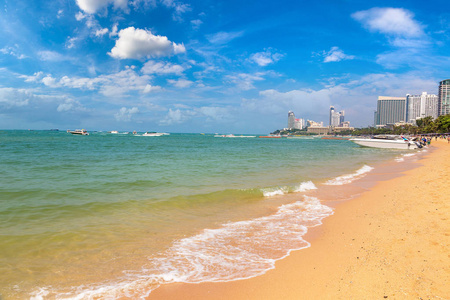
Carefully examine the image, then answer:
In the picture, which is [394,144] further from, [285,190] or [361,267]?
[361,267]

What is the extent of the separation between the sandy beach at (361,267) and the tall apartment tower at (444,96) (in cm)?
21932

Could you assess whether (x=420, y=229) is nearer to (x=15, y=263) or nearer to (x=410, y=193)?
(x=410, y=193)

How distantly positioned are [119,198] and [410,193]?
12547 mm

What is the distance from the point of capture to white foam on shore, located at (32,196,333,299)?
→ 4.27 meters

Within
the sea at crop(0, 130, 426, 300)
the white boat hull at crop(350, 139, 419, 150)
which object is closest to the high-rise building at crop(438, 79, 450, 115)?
the white boat hull at crop(350, 139, 419, 150)

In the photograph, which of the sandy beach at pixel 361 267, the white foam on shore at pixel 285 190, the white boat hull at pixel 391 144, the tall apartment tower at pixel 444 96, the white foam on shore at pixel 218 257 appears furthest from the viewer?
the tall apartment tower at pixel 444 96

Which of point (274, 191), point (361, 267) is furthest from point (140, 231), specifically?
point (274, 191)

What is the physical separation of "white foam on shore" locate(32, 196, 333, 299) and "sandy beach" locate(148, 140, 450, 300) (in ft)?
0.85

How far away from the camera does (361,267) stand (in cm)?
454

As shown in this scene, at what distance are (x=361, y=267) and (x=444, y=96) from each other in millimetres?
235600

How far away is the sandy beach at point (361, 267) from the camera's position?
3.82 m

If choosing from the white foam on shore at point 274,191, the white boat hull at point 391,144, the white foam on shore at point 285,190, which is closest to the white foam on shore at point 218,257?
the white foam on shore at point 274,191

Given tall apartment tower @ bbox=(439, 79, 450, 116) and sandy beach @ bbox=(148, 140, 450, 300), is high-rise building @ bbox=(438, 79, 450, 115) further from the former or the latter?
sandy beach @ bbox=(148, 140, 450, 300)

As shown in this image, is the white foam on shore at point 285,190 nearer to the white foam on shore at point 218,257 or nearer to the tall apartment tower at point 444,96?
the white foam on shore at point 218,257
